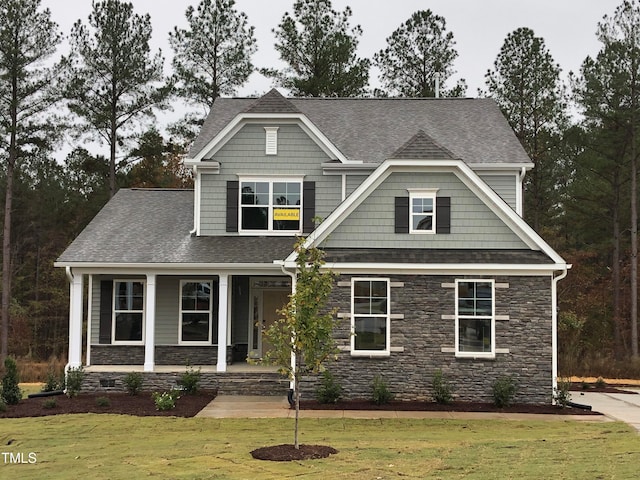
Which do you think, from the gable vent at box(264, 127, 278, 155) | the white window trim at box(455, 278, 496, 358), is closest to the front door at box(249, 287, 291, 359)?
the gable vent at box(264, 127, 278, 155)

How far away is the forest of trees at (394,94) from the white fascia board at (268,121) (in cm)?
1188

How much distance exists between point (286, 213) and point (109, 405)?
287 inches

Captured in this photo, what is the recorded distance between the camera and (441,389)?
58.4ft

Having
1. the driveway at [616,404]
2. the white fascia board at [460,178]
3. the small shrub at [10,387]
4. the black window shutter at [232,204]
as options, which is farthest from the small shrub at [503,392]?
the small shrub at [10,387]

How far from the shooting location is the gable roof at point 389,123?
73.5ft

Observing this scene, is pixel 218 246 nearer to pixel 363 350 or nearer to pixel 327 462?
pixel 363 350

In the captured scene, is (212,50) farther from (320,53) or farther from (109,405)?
(109,405)

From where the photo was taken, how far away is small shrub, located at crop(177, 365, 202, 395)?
766 inches

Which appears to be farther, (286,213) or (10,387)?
(286,213)

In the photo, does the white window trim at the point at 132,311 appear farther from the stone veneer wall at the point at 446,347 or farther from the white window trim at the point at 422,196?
the white window trim at the point at 422,196

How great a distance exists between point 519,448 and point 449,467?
2.11m

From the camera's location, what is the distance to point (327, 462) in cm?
1141

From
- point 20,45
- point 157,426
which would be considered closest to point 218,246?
point 157,426

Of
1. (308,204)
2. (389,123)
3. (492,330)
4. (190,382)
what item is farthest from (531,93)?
(190,382)
